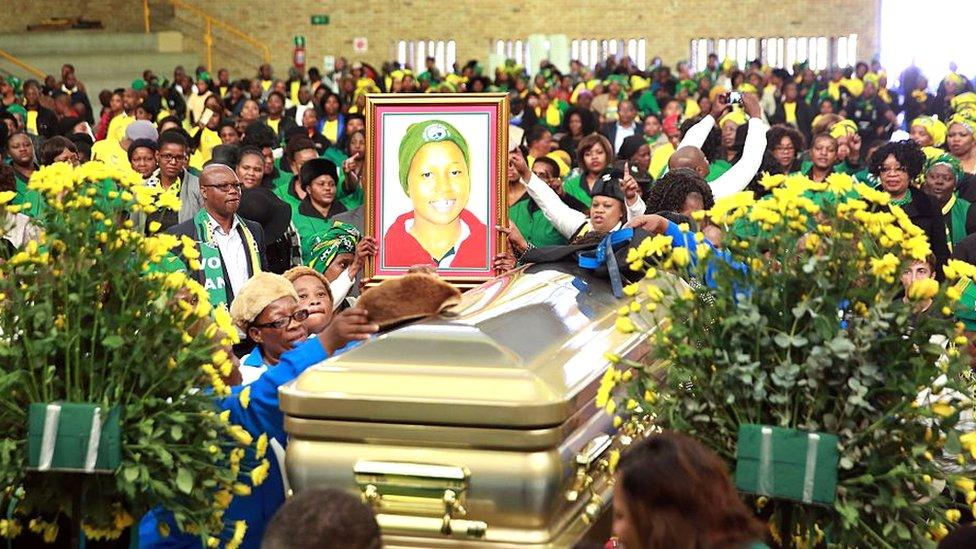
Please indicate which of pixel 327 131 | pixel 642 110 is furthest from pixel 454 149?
pixel 642 110

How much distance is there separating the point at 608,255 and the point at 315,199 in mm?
3445

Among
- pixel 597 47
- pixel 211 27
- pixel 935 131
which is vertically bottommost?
pixel 935 131

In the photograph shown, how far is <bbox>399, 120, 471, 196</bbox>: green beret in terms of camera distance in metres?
5.25

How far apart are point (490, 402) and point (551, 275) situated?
138 centimetres

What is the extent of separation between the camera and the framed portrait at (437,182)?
521cm

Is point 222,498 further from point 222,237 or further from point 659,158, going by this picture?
point 659,158

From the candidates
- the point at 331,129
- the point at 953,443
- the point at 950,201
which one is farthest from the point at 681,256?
the point at 331,129

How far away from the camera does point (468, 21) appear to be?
93.7 feet

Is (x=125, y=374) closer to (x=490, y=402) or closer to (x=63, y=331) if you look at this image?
(x=63, y=331)

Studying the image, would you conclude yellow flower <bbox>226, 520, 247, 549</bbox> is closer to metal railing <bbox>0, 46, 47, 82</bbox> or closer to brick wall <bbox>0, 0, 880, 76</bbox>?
metal railing <bbox>0, 46, 47, 82</bbox>

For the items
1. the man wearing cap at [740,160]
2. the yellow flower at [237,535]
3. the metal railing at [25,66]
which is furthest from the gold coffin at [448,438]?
the metal railing at [25,66]

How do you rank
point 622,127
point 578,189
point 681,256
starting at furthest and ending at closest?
point 622,127
point 578,189
point 681,256

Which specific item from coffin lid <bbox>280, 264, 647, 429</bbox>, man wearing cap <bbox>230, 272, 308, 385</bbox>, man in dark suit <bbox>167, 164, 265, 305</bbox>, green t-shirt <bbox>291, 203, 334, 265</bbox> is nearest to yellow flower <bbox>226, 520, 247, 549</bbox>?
coffin lid <bbox>280, 264, 647, 429</bbox>

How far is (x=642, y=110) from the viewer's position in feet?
63.2
